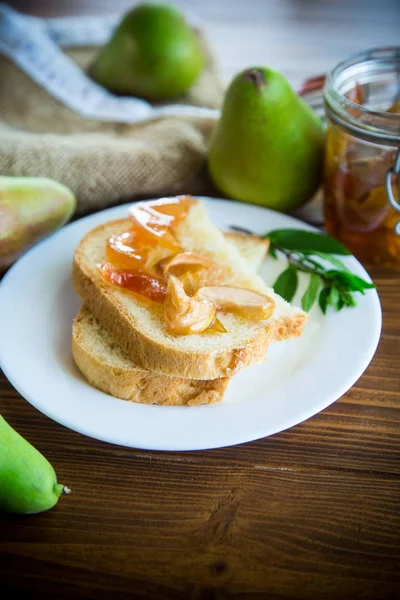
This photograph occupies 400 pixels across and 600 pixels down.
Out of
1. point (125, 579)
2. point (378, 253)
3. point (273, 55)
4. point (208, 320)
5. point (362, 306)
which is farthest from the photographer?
point (273, 55)

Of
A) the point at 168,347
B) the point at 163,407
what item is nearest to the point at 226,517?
the point at 163,407

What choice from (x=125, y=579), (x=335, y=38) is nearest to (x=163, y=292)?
(x=125, y=579)

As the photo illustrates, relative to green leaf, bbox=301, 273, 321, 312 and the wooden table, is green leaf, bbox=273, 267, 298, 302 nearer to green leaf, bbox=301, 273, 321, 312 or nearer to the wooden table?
green leaf, bbox=301, 273, 321, 312

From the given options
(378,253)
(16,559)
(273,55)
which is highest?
(273,55)

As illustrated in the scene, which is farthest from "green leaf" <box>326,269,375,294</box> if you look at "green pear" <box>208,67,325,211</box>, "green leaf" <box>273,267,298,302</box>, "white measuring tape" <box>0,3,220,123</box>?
"white measuring tape" <box>0,3,220,123</box>

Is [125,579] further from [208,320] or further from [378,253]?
[378,253]

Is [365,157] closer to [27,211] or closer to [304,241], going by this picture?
[304,241]
